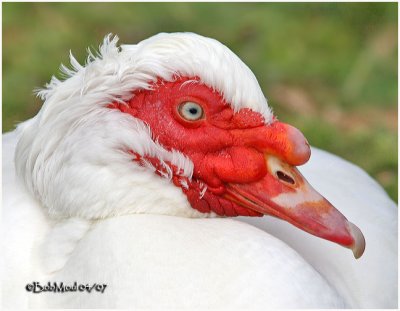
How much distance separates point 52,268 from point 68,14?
12.4ft

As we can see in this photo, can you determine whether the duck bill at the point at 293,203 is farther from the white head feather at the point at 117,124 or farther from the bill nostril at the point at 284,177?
the white head feather at the point at 117,124

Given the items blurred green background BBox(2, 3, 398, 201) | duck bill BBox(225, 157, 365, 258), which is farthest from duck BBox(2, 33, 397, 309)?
blurred green background BBox(2, 3, 398, 201)

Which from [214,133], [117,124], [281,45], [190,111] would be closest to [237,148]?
[214,133]

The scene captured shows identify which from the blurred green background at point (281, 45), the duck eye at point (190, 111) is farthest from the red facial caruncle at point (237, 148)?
the blurred green background at point (281, 45)

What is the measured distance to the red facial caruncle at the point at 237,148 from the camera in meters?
2.90

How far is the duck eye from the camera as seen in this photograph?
9.58 feet

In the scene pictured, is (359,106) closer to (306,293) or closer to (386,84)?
(386,84)

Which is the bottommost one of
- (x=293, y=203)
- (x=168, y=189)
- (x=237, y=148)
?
(x=168, y=189)

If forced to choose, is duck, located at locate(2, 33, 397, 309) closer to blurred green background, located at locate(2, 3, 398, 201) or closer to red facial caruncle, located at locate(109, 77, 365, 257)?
red facial caruncle, located at locate(109, 77, 365, 257)

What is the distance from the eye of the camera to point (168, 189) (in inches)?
117

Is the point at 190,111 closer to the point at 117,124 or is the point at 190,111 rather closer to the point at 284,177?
the point at 117,124

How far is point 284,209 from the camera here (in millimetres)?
2924

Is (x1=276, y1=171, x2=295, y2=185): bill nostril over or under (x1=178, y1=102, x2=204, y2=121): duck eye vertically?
under

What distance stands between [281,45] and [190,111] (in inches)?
146
